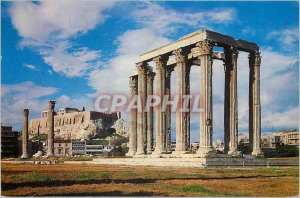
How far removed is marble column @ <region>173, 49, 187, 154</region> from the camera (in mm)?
54688

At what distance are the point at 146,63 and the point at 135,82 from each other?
9.90 m

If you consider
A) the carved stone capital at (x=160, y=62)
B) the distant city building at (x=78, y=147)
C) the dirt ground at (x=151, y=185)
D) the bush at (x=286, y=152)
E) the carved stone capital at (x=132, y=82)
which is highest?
the carved stone capital at (x=160, y=62)

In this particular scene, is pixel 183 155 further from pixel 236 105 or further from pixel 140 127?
pixel 140 127

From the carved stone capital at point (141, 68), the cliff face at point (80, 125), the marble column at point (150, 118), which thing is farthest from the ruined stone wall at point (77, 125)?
the carved stone capital at point (141, 68)

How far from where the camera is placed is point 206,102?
164 feet

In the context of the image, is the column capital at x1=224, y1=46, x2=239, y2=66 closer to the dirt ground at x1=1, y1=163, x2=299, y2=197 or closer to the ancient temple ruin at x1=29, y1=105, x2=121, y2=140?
the dirt ground at x1=1, y1=163, x2=299, y2=197

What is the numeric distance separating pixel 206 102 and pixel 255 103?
10001 millimetres

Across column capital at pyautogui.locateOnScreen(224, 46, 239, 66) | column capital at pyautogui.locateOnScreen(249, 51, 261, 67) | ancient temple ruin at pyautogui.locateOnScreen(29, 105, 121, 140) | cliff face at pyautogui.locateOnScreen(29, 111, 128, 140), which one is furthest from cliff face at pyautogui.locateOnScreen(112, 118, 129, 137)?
column capital at pyautogui.locateOnScreen(224, 46, 239, 66)

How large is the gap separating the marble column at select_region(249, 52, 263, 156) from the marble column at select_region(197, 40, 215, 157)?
9.15 m

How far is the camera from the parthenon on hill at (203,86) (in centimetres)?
5025

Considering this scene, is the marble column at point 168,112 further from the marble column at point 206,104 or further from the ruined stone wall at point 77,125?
the ruined stone wall at point 77,125

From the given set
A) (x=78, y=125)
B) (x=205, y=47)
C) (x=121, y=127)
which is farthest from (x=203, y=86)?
(x=121, y=127)

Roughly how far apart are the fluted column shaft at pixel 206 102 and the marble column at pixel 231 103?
5399mm

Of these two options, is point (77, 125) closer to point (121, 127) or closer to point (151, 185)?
point (121, 127)
